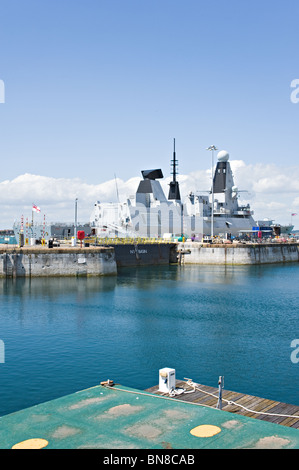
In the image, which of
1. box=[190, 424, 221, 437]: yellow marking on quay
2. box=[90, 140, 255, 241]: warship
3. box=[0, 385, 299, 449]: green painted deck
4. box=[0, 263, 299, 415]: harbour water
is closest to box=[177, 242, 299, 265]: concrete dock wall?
box=[90, 140, 255, 241]: warship

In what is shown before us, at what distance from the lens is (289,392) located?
19156mm

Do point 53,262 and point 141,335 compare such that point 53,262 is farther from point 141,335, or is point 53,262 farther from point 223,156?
point 223,156

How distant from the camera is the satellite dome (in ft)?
346

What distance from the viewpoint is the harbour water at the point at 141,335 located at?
20609 mm

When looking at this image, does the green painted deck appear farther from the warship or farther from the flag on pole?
the warship

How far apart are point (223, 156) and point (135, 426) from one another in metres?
97.7

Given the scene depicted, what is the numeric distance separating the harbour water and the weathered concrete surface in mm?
1843

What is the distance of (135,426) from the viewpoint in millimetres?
12445

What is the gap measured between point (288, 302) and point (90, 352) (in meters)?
24.4

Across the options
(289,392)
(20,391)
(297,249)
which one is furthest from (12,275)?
(297,249)

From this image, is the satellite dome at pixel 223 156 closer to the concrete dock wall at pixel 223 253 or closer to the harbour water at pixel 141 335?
the concrete dock wall at pixel 223 253

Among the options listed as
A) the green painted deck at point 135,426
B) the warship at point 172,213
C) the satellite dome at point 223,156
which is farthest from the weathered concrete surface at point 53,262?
the satellite dome at point 223,156

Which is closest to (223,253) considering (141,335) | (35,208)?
(35,208)

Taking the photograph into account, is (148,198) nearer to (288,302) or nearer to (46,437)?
(288,302)
